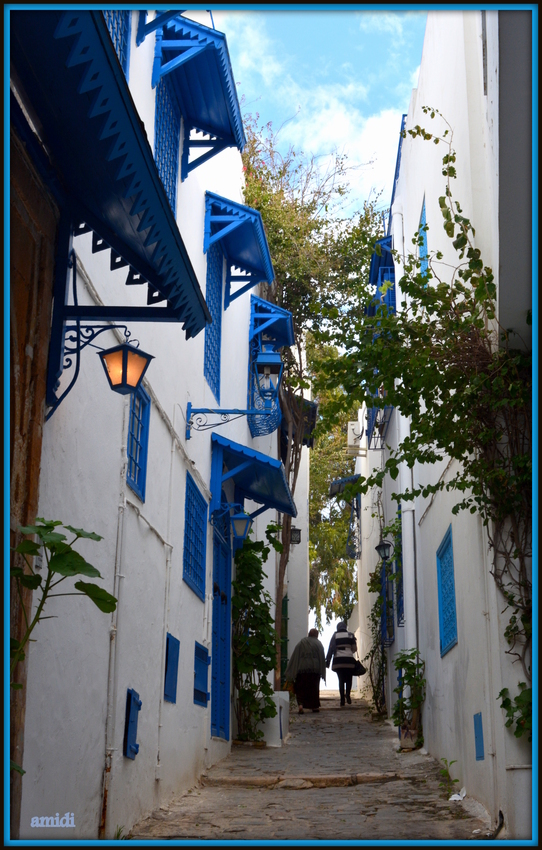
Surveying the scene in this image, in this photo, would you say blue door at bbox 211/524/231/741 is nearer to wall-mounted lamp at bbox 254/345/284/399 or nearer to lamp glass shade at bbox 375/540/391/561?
lamp glass shade at bbox 375/540/391/561

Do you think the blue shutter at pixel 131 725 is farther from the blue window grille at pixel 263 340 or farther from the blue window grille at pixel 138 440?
the blue window grille at pixel 263 340

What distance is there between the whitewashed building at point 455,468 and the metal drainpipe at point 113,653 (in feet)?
8.02

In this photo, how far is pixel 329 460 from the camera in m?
29.2

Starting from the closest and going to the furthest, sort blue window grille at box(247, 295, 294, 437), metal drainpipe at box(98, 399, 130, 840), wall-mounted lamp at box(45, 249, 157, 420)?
1. wall-mounted lamp at box(45, 249, 157, 420)
2. metal drainpipe at box(98, 399, 130, 840)
3. blue window grille at box(247, 295, 294, 437)

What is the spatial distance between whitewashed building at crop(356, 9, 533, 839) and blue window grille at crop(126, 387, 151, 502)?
2585mm

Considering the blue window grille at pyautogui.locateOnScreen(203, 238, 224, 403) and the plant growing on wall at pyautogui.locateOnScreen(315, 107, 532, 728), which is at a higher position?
the blue window grille at pyautogui.locateOnScreen(203, 238, 224, 403)

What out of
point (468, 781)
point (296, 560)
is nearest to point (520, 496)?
point (468, 781)

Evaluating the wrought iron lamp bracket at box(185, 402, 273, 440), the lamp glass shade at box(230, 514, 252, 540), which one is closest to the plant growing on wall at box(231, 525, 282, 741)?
the lamp glass shade at box(230, 514, 252, 540)

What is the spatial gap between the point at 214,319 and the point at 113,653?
6.63 metres

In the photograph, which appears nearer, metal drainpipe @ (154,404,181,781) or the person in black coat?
metal drainpipe @ (154,404,181,781)

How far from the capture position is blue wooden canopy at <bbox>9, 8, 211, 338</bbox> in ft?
11.7

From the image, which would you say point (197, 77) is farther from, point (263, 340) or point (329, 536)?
point (329, 536)

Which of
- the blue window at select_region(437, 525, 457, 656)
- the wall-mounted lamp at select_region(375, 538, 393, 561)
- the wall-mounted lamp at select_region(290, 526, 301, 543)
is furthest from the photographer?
the wall-mounted lamp at select_region(290, 526, 301, 543)

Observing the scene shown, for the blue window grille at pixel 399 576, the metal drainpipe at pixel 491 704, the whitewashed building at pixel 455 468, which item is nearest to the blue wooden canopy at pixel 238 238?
the whitewashed building at pixel 455 468
